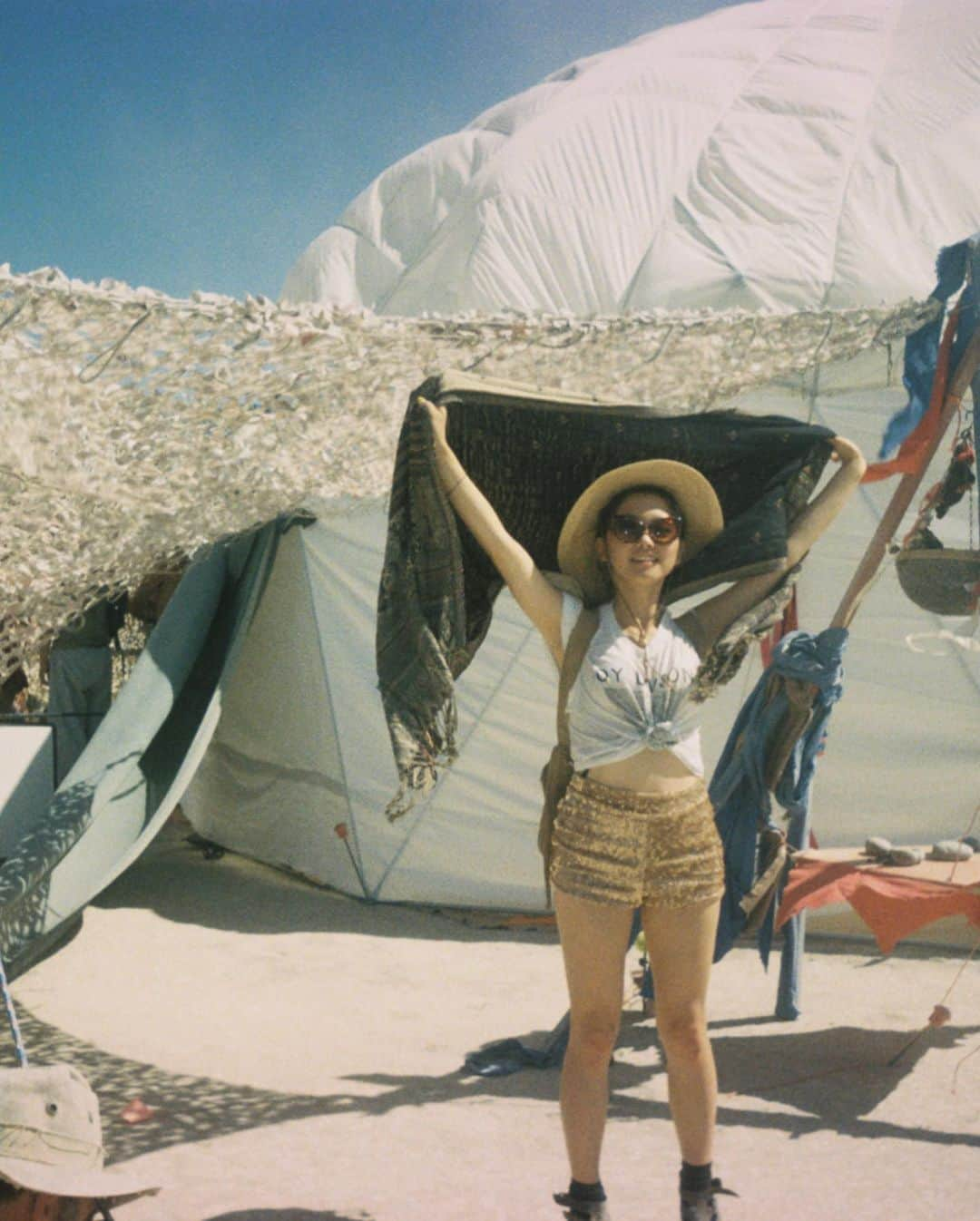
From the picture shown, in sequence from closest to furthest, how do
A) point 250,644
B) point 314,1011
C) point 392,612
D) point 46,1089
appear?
point 46,1089 → point 392,612 → point 314,1011 → point 250,644

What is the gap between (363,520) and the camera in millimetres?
4641

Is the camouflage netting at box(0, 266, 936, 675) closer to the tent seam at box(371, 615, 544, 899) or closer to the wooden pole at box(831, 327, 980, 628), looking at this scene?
the wooden pole at box(831, 327, 980, 628)

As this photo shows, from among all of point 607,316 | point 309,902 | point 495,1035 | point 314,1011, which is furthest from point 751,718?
point 309,902

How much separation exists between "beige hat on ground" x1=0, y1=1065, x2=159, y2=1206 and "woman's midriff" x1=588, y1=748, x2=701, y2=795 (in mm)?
862

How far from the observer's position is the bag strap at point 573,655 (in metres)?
1.87

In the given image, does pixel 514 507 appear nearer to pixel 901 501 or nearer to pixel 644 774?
pixel 644 774

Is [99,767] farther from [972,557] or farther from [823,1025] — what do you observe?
[972,557]

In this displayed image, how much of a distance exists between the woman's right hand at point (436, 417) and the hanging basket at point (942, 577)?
4.19ft

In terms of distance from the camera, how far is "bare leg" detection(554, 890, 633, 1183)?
176 centimetres

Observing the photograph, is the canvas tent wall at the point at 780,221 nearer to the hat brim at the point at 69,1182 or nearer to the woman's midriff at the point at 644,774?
the woman's midriff at the point at 644,774

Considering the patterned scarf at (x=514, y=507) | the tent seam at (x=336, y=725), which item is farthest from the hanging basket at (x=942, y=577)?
the tent seam at (x=336, y=725)

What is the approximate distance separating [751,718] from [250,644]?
2935mm

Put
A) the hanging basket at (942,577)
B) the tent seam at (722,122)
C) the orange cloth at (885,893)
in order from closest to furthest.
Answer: the hanging basket at (942,577) < the orange cloth at (885,893) < the tent seam at (722,122)

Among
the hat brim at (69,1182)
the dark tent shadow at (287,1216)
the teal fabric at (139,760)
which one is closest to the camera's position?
the hat brim at (69,1182)
